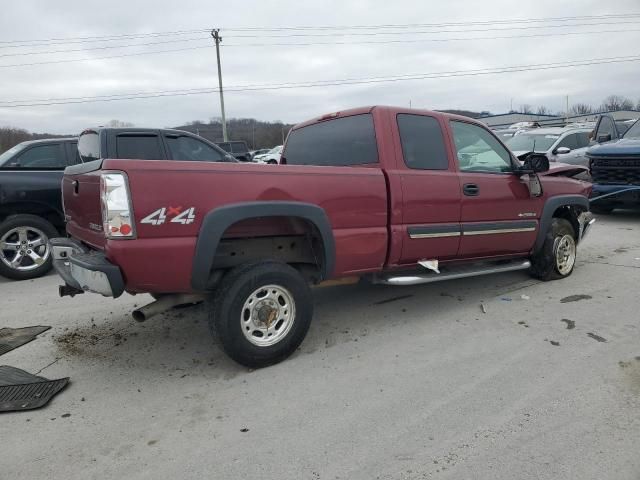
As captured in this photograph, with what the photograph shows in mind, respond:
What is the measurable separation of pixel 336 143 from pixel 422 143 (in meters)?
0.79

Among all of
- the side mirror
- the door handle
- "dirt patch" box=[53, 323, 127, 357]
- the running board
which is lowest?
"dirt patch" box=[53, 323, 127, 357]

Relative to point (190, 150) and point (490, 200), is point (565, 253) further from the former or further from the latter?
point (190, 150)

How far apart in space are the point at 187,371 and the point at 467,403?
1.96m

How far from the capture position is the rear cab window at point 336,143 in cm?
A: 418

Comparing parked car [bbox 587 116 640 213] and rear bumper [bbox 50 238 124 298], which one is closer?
rear bumper [bbox 50 238 124 298]

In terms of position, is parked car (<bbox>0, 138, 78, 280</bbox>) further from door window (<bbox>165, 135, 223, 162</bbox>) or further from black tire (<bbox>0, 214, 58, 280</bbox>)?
door window (<bbox>165, 135, 223, 162</bbox>)

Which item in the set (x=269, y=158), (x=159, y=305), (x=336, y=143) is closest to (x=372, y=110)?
(x=336, y=143)

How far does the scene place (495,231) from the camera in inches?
188

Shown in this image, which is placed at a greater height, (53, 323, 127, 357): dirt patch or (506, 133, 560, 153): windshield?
(506, 133, 560, 153): windshield

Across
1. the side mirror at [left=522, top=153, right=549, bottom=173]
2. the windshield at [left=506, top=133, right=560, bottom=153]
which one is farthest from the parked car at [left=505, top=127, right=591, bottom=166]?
the side mirror at [left=522, top=153, right=549, bottom=173]

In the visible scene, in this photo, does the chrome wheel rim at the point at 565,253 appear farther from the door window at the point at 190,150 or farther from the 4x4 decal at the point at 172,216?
the door window at the point at 190,150

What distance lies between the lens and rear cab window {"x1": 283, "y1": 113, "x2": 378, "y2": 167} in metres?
4.18

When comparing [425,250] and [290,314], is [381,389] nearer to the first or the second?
[290,314]

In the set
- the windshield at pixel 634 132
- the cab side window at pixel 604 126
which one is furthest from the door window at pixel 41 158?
the cab side window at pixel 604 126
